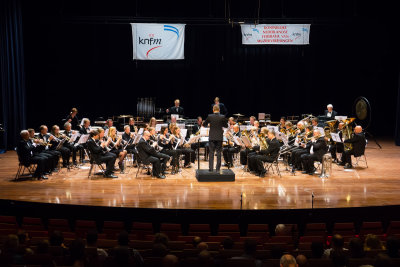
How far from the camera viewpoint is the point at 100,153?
9.98 m

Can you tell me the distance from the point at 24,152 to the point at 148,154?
286cm

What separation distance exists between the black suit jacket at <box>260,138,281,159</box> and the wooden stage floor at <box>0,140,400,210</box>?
58 centimetres

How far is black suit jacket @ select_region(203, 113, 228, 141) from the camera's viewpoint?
929cm

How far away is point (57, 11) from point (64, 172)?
7560mm

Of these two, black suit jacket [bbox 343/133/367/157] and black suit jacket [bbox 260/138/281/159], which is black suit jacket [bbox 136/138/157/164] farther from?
black suit jacket [bbox 343/133/367/157]

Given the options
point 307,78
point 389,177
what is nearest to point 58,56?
point 307,78

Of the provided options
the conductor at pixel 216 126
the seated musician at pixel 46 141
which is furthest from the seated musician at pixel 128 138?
the conductor at pixel 216 126

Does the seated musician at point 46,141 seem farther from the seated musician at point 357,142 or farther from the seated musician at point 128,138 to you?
the seated musician at point 357,142

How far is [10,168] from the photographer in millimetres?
11016

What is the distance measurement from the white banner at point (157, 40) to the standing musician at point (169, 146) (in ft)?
17.0

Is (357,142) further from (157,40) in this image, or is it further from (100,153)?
(157,40)

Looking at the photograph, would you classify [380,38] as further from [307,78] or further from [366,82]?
[307,78]

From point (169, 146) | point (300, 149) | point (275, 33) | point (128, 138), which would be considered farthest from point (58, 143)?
point (275, 33)

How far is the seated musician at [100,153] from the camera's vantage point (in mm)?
9766
